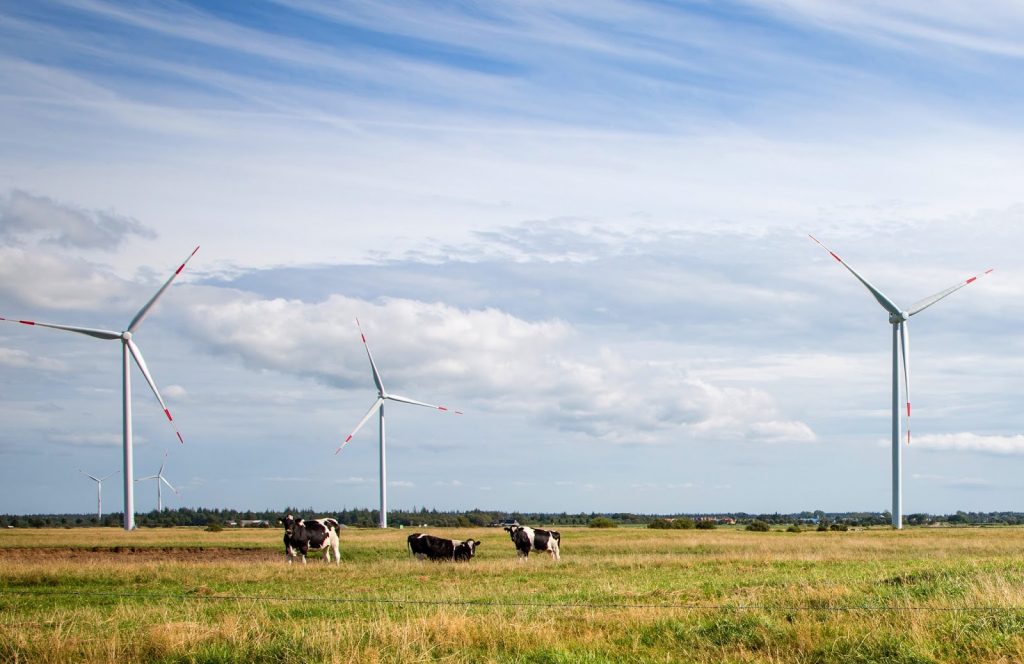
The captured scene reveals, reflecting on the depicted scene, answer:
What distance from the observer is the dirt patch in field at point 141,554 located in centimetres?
3869

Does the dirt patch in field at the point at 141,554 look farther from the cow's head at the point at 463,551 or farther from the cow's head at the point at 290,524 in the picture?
the cow's head at the point at 463,551

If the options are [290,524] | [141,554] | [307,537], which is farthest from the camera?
[141,554]

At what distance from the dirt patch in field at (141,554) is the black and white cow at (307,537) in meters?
0.61

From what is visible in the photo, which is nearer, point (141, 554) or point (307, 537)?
point (307, 537)

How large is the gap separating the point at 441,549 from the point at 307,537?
5804 millimetres

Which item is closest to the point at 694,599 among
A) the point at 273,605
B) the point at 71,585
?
the point at 273,605

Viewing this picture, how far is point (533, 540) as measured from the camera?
40500mm

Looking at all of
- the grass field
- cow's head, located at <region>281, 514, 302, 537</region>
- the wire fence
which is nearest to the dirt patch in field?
cow's head, located at <region>281, 514, 302, 537</region>

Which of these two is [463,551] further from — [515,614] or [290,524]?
[515,614]

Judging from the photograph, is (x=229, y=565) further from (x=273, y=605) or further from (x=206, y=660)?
(x=206, y=660)

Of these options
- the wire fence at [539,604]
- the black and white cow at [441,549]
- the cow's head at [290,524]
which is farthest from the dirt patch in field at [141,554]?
the wire fence at [539,604]

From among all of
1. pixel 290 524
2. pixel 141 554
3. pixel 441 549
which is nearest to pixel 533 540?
pixel 441 549

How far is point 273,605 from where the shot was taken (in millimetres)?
19578

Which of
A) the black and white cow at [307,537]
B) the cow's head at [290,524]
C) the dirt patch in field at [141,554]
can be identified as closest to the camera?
the dirt patch in field at [141,554]
